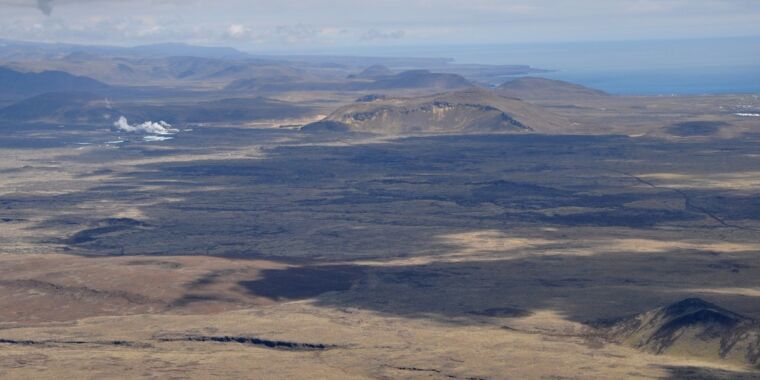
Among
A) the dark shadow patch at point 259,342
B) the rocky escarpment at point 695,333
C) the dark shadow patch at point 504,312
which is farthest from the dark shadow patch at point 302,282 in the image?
the rocky escarpment at point 695,333

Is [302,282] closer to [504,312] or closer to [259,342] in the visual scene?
[504,312]

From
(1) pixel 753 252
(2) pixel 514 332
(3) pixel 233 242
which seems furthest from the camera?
(3) pixel 233 242

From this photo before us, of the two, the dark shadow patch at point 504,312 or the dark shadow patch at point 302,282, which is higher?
the dark shadow patch at point 504,312

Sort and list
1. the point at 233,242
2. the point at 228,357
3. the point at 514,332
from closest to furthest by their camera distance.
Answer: the point at 228,357 < the point at 514,332 < the point at 233,242

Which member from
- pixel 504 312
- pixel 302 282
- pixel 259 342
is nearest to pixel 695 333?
pixel 504 312

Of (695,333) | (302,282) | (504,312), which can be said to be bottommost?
(302,282)

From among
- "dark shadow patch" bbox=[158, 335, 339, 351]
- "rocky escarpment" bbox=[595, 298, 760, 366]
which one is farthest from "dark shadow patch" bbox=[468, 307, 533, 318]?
"dark shadow patch" bbox=[158, 335, 339, 351]

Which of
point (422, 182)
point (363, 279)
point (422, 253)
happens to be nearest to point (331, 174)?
point (422, 182)

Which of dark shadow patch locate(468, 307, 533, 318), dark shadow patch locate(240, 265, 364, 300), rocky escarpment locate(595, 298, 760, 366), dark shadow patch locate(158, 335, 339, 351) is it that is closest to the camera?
rocky escarpment locate(595, 298, 760, 366)

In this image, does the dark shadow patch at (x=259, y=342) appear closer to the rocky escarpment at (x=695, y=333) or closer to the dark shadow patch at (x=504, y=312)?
the dark shadow patch at (x=504, y=312)

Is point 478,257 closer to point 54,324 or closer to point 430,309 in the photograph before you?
point 430,309

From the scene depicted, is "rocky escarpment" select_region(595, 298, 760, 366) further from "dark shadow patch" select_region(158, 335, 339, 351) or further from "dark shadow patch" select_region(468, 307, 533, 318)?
"dark shadow patch" select_region(158, 335, 339, 351)
